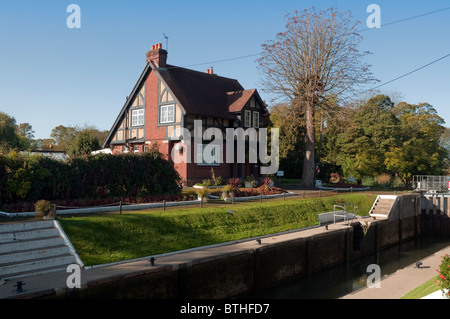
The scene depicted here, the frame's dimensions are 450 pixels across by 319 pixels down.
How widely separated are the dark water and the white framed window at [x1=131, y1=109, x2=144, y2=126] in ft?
62.4

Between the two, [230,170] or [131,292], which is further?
[230,170]

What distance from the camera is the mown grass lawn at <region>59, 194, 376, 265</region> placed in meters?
11.2

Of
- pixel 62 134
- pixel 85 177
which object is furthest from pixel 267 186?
pixel 62 134

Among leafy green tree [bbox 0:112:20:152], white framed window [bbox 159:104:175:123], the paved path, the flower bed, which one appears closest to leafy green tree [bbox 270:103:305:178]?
white framed window [bbox 159:104:175:123]

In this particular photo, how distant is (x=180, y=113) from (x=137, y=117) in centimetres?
516

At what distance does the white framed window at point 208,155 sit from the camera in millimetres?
27000

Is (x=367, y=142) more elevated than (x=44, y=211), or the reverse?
(x=367, y=142)

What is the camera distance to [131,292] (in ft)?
30.6

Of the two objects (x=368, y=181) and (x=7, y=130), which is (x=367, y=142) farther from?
(x=7, y=130)

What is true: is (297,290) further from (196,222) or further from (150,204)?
(150,204)

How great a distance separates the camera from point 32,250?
10133 mm

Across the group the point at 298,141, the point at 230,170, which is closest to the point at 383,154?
the point at 298,141
